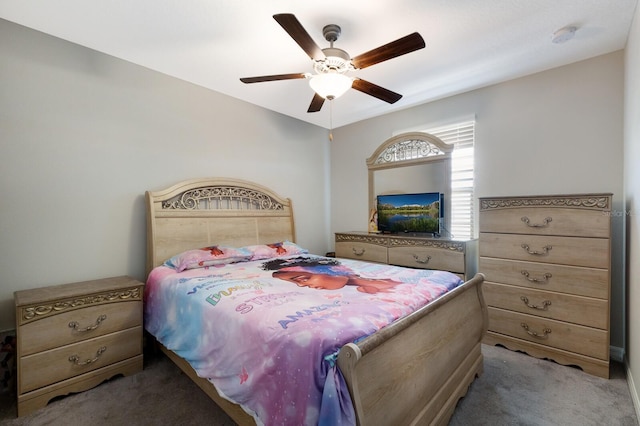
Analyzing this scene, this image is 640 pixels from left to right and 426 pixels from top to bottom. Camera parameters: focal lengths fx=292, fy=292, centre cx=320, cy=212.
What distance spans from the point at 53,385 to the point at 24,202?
1.32m

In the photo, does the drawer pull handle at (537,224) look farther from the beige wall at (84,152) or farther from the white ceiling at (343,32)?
the beige wall at (84,152)

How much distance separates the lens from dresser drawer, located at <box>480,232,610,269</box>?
2.23m

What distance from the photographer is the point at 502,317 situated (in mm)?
2672

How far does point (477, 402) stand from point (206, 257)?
2.36m

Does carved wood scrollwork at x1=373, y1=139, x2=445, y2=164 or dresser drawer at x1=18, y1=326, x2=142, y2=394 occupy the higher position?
carved wood scrollwork at x1=373, y1=139, x2=445, y2=164

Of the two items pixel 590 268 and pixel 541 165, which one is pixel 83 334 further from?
pixel 541 165

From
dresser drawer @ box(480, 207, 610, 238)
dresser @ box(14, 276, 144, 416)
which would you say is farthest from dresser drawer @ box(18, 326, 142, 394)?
dresser drawer @ box(480, 207, 610, 238)

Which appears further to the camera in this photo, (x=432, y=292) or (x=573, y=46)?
(x=573, y=46)

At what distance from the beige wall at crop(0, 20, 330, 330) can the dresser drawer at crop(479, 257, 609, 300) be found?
299 cm

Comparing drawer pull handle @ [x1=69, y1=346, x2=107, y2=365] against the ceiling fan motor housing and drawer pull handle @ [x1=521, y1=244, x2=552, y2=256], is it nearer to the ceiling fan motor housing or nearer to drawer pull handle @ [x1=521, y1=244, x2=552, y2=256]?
the ceiling fan motor housing

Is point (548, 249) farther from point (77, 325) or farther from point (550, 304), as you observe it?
point (77, 325)

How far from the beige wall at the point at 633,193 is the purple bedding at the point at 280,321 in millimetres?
1142

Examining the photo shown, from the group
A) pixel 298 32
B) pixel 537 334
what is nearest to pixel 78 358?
pixel 298 32

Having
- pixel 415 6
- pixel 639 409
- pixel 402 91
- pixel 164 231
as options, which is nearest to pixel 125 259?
pixel 164 231
